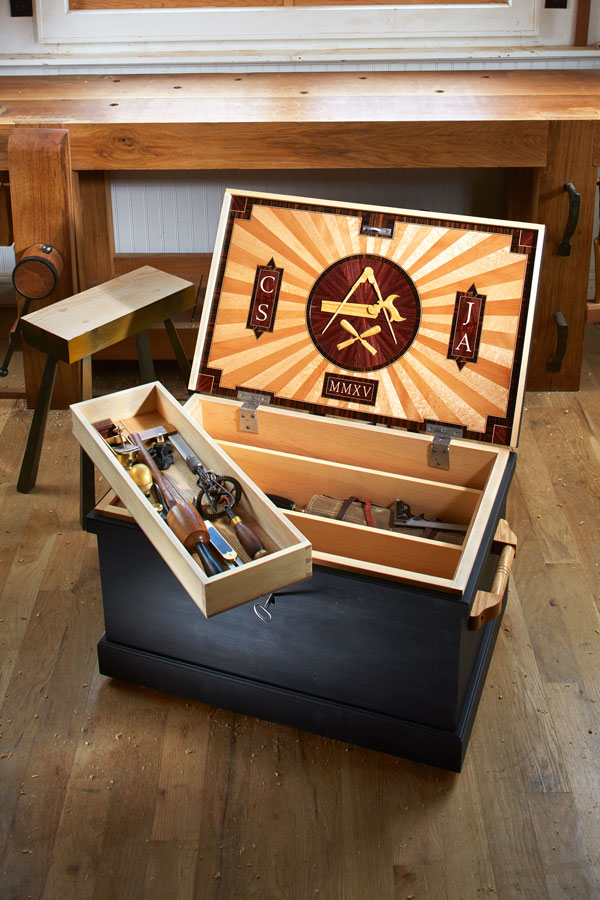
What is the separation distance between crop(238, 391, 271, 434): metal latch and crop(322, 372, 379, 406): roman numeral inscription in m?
0.15

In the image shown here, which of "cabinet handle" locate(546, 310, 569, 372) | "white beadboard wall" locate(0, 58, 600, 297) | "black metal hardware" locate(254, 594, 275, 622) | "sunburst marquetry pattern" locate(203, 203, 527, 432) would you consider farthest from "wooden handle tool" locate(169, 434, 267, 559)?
"white beadboard wall" locate(0, 58, 600, 297)

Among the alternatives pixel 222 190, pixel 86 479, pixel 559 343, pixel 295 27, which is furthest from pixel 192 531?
pixel 295 27

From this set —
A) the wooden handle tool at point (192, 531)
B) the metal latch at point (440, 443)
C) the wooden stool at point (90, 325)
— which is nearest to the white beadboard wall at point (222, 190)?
the wooden stool at point (90, 325)

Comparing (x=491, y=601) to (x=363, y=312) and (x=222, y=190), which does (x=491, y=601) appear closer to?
(x=363, y=312)

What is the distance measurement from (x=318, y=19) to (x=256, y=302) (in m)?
1.82

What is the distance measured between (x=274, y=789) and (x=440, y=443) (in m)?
0.81

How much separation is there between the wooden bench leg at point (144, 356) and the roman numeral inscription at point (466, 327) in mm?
994

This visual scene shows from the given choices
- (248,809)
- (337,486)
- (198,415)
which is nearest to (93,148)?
(198,415)

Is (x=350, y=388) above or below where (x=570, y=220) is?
below

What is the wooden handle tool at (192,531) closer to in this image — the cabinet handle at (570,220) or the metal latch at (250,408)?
the metal latch at (250,408)

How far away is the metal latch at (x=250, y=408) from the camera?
215 cm

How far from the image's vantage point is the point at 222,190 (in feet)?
12.0

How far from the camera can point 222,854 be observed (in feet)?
5.41

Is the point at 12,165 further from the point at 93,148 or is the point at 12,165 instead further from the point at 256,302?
the point at 256,302
